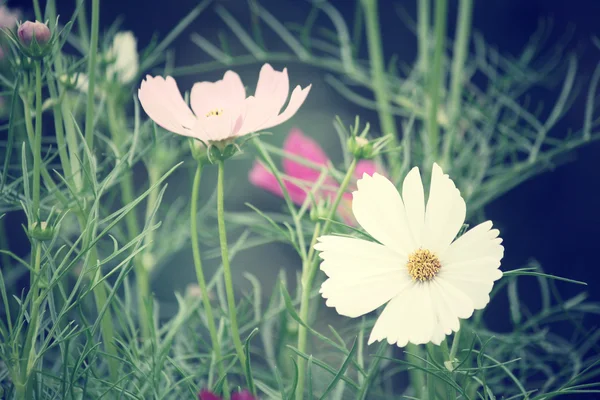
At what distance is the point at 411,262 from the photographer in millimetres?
259

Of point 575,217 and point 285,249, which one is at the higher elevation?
point 575,217

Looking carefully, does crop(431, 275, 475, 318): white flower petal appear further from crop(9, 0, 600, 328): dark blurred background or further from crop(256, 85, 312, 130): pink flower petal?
crop(9, 0, 600, 328): dark blurred background

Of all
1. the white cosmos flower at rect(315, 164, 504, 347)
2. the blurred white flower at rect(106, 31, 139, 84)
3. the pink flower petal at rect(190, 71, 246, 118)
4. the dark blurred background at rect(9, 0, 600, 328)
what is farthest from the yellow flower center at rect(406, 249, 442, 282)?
the dark blurred background at rect(9, 0, 600, 328)

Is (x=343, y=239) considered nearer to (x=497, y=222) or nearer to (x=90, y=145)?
(x=90, y=145)

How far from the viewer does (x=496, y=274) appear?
23 centimetres

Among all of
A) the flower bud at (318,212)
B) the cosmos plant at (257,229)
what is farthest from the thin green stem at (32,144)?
the flower bud at (318,212)

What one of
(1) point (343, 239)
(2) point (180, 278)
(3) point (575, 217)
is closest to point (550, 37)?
(3) point (575, 217)

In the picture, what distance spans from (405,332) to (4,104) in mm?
419

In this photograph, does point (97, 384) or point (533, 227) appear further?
point (533, 227)

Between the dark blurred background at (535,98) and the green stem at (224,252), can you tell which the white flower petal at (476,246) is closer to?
the green stem at (224,252)

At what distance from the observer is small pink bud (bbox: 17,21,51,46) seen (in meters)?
0.28

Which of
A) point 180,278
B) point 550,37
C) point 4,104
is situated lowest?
point 180,278

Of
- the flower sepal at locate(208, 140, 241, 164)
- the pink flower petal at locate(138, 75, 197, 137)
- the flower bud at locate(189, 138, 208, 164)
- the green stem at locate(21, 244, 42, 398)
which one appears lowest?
the green stem at locate(21, 244, 42, 398)

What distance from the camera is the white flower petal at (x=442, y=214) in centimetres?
25
